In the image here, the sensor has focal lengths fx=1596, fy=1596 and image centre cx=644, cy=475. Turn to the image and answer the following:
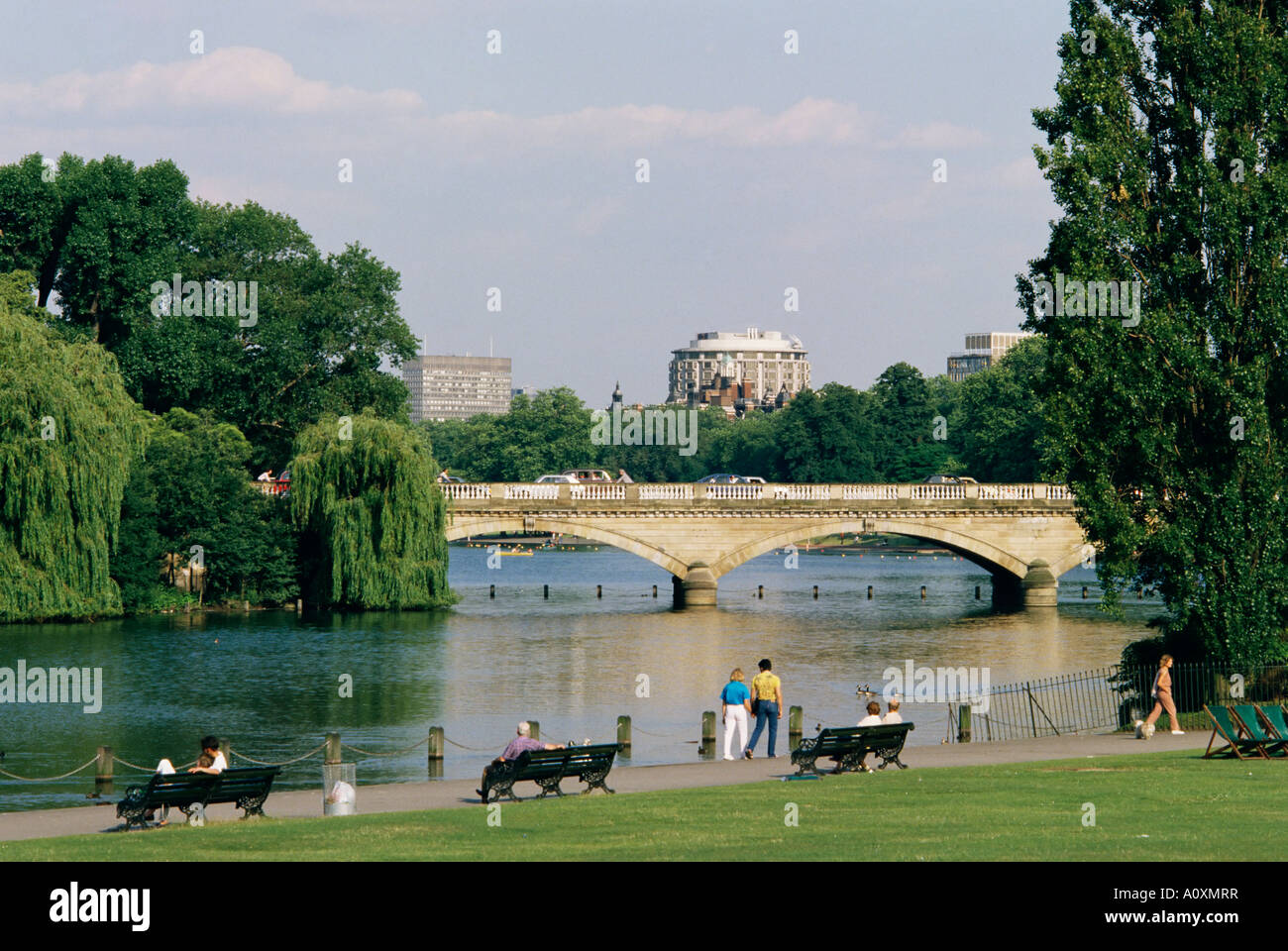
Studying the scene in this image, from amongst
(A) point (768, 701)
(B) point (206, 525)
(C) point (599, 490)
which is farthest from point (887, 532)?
(A) point (768, 701)

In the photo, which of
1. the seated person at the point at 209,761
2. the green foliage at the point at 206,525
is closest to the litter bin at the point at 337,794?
the seated person at the point at 209,761

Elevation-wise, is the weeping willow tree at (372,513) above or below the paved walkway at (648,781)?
above

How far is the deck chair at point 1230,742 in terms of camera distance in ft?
75.3

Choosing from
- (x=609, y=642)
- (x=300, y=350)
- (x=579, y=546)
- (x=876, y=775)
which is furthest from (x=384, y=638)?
(x=579, y=546)

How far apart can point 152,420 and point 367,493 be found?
10925mm

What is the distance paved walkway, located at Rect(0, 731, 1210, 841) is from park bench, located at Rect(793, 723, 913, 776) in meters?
0.59

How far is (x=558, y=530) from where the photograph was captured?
6800 cm

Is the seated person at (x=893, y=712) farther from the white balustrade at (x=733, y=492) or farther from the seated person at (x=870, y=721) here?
the white balustrade at (x=733, y=492)

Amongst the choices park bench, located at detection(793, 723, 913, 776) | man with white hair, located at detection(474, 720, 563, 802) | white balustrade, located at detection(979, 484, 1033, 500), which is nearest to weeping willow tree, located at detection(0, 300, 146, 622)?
man with white hair, located at detection(474, 720, 563, 802)

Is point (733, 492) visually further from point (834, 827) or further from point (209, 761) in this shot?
point (834, 827)

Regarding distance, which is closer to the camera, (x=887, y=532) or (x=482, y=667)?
(x=482, y=667)

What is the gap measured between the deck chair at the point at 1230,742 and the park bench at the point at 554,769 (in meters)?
8.83

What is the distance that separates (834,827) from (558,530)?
5161cm
